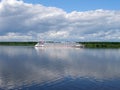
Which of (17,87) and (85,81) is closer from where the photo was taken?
(17,87)

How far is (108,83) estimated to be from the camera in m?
35.0

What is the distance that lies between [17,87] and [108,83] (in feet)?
40.5

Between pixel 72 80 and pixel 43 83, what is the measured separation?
4950 millimetres

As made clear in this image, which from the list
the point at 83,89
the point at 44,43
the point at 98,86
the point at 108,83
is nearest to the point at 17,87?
the point at 83,89

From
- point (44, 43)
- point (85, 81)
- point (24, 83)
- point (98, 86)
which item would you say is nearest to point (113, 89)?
point (98, 86)

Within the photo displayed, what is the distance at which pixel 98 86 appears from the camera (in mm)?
32844

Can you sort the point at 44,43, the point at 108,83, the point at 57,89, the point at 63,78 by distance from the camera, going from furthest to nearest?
the point at 44,43, the point at 63,78, the point at 108,83, the point at 57,89

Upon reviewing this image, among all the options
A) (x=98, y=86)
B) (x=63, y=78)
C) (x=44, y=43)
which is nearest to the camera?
(x=98, y=86)

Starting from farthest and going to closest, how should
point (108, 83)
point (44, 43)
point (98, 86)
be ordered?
point (44, 43), point (108, 83), point (98, 86)

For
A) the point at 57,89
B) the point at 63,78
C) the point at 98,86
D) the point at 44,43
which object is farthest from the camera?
the point at 44,43

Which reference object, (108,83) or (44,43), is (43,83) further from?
(44,43)

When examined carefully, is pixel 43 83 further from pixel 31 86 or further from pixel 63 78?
pixel 63 78

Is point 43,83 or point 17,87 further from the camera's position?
point 43,83

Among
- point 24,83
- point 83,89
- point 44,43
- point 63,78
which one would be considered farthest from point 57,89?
point 44,43
